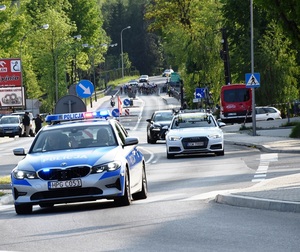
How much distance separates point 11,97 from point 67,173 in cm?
7303

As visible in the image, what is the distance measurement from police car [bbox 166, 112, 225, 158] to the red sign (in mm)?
51700

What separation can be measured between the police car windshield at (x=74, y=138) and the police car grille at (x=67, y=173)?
1.30m

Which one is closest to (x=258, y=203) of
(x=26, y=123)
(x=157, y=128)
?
(x=157, y=128)

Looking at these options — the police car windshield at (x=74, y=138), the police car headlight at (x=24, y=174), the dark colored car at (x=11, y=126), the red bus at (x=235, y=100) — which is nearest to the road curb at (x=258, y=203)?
the police car windshield at (x=74, y=138)

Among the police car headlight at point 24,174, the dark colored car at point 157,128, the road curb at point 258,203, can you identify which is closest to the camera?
the road curb at point 258,203

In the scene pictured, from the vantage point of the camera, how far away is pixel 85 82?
39.5 m

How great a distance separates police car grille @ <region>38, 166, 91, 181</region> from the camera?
17.6m

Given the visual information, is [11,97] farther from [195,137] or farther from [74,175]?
[74,175]

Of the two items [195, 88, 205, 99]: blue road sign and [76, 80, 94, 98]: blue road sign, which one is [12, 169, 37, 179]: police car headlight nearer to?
[76, 80, 94, 98]: blue road sign

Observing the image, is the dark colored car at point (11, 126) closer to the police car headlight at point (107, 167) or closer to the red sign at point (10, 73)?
the red sign at point (10, 73)

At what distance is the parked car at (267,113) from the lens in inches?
3041

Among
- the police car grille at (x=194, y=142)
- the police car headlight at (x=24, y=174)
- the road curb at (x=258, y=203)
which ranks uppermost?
the police car headlight at (x=24, y=174)

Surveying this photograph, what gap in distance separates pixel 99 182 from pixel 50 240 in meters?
4.56

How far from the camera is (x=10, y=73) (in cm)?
9075
